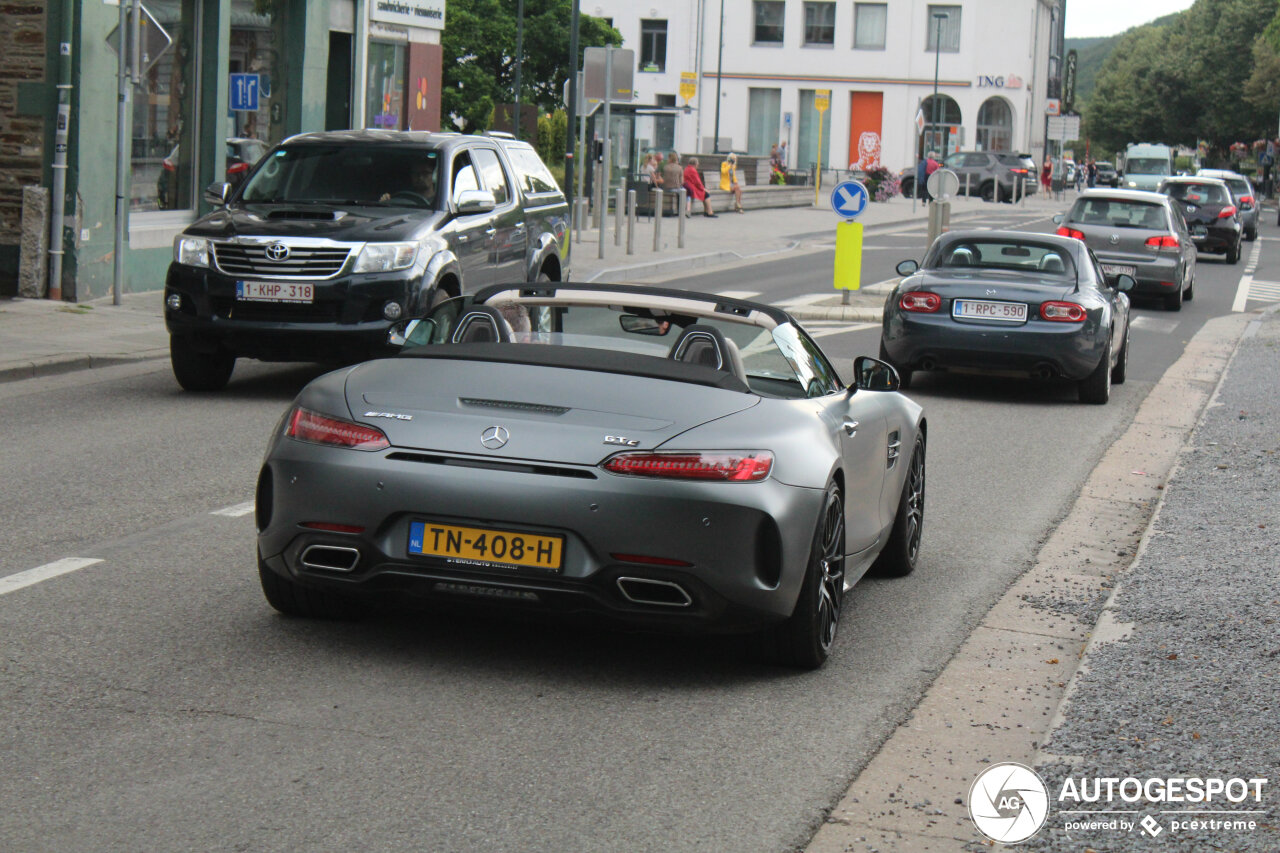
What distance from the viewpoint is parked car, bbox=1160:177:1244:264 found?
35.4 metres

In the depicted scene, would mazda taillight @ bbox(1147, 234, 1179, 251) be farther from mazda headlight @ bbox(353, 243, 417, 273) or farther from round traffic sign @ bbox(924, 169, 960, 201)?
mazda headlight @ bbox(353, 243, 417, 273)

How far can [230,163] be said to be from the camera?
2300 centimetres

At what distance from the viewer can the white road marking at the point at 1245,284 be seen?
25875 millimetres

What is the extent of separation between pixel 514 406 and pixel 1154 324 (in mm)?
18111

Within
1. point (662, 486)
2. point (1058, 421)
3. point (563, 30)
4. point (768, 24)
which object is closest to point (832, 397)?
point (662, 486)

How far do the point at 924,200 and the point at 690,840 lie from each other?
199ft

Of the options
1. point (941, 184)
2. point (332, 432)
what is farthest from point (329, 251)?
point (941, 184)

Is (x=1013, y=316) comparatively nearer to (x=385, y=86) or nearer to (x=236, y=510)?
(x=236, y=510)

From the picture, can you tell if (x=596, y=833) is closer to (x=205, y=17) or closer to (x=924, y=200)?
(x=205, y=17)

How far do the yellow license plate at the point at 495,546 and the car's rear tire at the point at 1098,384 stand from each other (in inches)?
365

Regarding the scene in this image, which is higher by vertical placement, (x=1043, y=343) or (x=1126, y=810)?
(x=1043, y=343)

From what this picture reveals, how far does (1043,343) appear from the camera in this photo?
13320mm

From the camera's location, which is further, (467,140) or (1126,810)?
(467,140)

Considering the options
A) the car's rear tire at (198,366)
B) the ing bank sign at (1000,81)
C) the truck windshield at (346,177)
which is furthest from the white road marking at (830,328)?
the ing bank sign at (1000,81)
